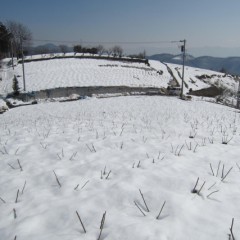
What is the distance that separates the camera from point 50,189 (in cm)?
394

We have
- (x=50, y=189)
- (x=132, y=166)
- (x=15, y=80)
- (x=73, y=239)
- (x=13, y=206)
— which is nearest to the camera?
(x=73, y=239)

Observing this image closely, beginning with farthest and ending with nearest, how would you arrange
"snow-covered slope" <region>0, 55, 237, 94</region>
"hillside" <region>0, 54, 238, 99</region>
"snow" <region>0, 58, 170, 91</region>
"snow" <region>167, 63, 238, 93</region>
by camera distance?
1. "snow" <region>167, 63, 238, 93</region>
2. "snow" <region>0, 58, 170, 91</region>
3. "hillside" <region>0, 54, 238, 99</region>
4. "snow-covered slope" <region>0, 55, 237, 94</region>

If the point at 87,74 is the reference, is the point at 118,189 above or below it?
below

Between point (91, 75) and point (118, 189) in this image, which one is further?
point (91, 75)

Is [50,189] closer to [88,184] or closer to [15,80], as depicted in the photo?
[88,184]

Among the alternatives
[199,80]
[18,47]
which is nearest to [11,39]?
[18,47]

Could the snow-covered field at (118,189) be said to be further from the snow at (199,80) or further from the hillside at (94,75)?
the snow at (199,80)

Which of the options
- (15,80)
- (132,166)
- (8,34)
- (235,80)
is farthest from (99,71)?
(132,166)

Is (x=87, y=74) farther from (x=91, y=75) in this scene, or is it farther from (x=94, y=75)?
(x=94, y=75)

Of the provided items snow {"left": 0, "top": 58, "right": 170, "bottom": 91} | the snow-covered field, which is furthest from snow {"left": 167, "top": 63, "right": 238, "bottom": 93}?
the snow-covered field

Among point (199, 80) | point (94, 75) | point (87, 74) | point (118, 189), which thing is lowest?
point (199, 80)

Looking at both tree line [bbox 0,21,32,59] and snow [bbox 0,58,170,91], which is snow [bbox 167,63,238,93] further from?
tree line [bbox 0,21,32,59]

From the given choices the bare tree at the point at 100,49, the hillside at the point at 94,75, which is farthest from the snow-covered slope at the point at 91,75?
the bare tree at the point at 100,49

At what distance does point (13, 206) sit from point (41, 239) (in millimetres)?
889
